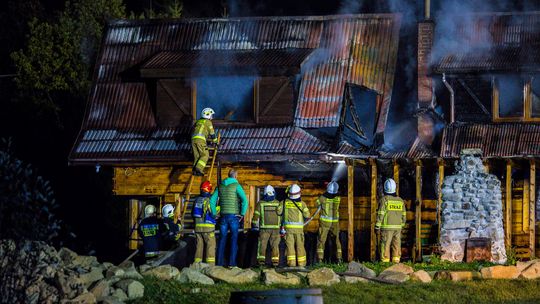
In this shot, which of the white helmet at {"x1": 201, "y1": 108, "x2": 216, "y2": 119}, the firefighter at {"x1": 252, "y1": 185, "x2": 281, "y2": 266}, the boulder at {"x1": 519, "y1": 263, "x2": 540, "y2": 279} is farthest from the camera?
the white helmet at {"x1": 201, "y1": 108, "x2": 216, "y2": 119}

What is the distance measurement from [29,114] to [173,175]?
1031 centimetres

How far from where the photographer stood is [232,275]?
28.9 meters

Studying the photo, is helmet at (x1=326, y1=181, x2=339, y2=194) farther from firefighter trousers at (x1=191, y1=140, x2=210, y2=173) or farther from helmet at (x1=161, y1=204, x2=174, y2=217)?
helmet at (x1=161, y1=204, x2=174, y2=217)

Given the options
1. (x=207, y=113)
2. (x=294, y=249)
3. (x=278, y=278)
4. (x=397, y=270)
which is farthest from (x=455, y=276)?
(x=207, y=113)

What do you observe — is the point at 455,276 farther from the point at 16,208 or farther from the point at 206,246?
the point at 16,208

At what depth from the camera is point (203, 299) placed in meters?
27.3

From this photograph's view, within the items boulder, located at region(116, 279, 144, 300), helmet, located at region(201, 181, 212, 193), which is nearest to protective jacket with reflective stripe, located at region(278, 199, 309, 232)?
helmet, located at region(201, 181, 212, 193)

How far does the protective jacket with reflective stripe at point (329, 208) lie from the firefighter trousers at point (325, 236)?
119 mm

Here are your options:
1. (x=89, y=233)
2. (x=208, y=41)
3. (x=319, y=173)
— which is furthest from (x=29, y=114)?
(x=319, y=173)

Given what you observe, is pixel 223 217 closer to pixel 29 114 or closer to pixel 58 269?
pixel 58 269

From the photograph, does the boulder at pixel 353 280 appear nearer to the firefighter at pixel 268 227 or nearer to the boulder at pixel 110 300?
the firefighter at pixel 268 227

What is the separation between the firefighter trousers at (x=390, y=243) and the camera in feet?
107

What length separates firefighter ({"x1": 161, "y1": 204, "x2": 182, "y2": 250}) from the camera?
32875 mm

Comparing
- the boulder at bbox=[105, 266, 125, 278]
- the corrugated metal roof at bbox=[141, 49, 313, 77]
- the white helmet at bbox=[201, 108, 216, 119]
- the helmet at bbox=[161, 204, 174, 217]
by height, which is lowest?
the boulder at bbox=[105, 266, 125, 278]
